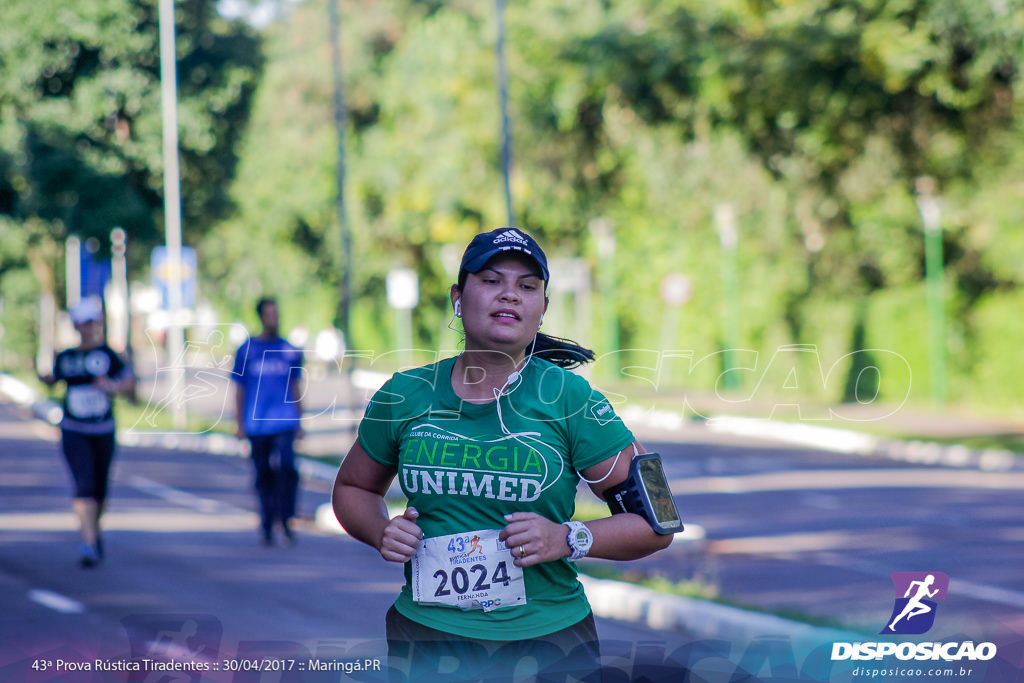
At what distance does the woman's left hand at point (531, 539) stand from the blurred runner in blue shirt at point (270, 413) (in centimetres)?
806

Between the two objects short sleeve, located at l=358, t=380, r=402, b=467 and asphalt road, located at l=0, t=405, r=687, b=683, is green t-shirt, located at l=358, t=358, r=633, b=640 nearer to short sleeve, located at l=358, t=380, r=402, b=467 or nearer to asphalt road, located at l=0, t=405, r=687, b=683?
short sleeve, located at l=358, t=380, r=402, b=467

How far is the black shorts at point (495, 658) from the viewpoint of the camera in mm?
3266

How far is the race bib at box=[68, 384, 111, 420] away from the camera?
10.4 m

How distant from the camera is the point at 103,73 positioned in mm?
32625

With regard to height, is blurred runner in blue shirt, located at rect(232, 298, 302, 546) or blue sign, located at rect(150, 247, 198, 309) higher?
blue sign, located at rect(150, 247, 198, 309)

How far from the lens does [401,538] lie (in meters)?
3.29

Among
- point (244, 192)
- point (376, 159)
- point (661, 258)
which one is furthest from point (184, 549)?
point (244, 192)

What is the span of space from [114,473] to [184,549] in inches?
323

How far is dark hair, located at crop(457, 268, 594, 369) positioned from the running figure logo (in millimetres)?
1476

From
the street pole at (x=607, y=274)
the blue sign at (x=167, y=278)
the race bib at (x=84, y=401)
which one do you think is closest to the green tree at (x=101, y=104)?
the blue sign at (x=167, y=278)

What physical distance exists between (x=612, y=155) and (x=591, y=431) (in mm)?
16578

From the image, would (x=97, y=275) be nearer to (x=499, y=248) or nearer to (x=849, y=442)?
(x=849, y=442)

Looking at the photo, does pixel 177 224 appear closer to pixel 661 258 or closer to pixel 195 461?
pixel 195 461

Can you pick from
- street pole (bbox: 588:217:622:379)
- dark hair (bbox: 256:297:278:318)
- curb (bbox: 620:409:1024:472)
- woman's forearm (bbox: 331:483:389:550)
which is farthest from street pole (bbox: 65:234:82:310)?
woman's forearm (bbox: 331:483:389:550)
